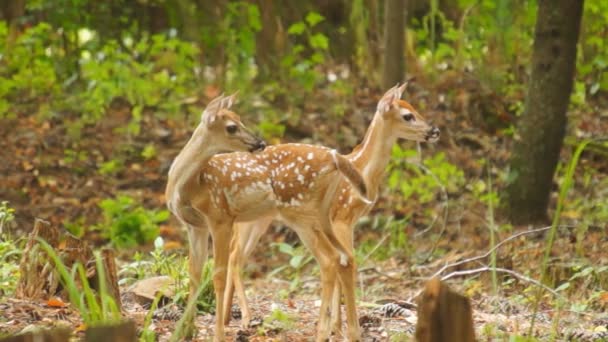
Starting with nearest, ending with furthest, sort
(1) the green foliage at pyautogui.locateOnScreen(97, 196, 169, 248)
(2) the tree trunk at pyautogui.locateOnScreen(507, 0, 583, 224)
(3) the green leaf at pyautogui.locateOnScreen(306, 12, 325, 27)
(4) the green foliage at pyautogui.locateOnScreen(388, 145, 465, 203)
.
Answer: (2) the tree trunk at pyautogui.locateOnScreen(507, 0, 583, 224) → (1) the green foliage at pyautogui.locateOnScreen(97, 196, 169, 248) → (4) the green foliage at pyautogui.locateOnScreen(388, 145, 465, 203) → (3) the green leaf at pyautogui.locateOnScreen(306, 12, 325, 27)

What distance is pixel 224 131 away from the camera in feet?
18.4

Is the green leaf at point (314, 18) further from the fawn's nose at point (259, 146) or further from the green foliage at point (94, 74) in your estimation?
the fawn's nose at point (259, 146)

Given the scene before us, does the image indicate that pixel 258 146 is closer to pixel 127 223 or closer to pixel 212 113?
pixel 212 113

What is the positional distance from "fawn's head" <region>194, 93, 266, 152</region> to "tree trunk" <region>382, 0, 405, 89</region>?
7.09m

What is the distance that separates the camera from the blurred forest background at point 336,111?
973 cm

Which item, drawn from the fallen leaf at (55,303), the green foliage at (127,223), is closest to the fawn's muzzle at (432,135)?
the fallen leaf at (55,303)

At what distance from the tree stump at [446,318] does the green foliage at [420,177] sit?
7650 millimetres

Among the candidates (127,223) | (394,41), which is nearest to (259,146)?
(127,223)

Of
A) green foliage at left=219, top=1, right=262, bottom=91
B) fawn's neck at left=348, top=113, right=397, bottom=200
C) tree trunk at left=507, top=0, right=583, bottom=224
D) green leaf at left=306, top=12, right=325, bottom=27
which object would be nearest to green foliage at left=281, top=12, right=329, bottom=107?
green leaf at left=306, top=12, right=325, bottom=27

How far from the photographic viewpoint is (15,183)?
1160 cm

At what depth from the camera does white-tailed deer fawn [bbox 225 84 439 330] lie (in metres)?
6.26

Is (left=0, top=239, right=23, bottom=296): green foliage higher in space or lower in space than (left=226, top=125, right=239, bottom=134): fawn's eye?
lower

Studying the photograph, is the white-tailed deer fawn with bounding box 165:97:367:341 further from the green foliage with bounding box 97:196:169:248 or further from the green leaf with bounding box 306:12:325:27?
the green leaf with bounding box 306:12:325:27

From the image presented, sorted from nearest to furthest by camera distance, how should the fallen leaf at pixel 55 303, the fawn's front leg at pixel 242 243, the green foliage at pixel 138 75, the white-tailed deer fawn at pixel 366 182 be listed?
the fallen leaf at pixel 55 303, the white-tailed deer fawn at pixel 366 182, the fawn's front leg at pixel 242 243, the green foliage at pixel 138 75
